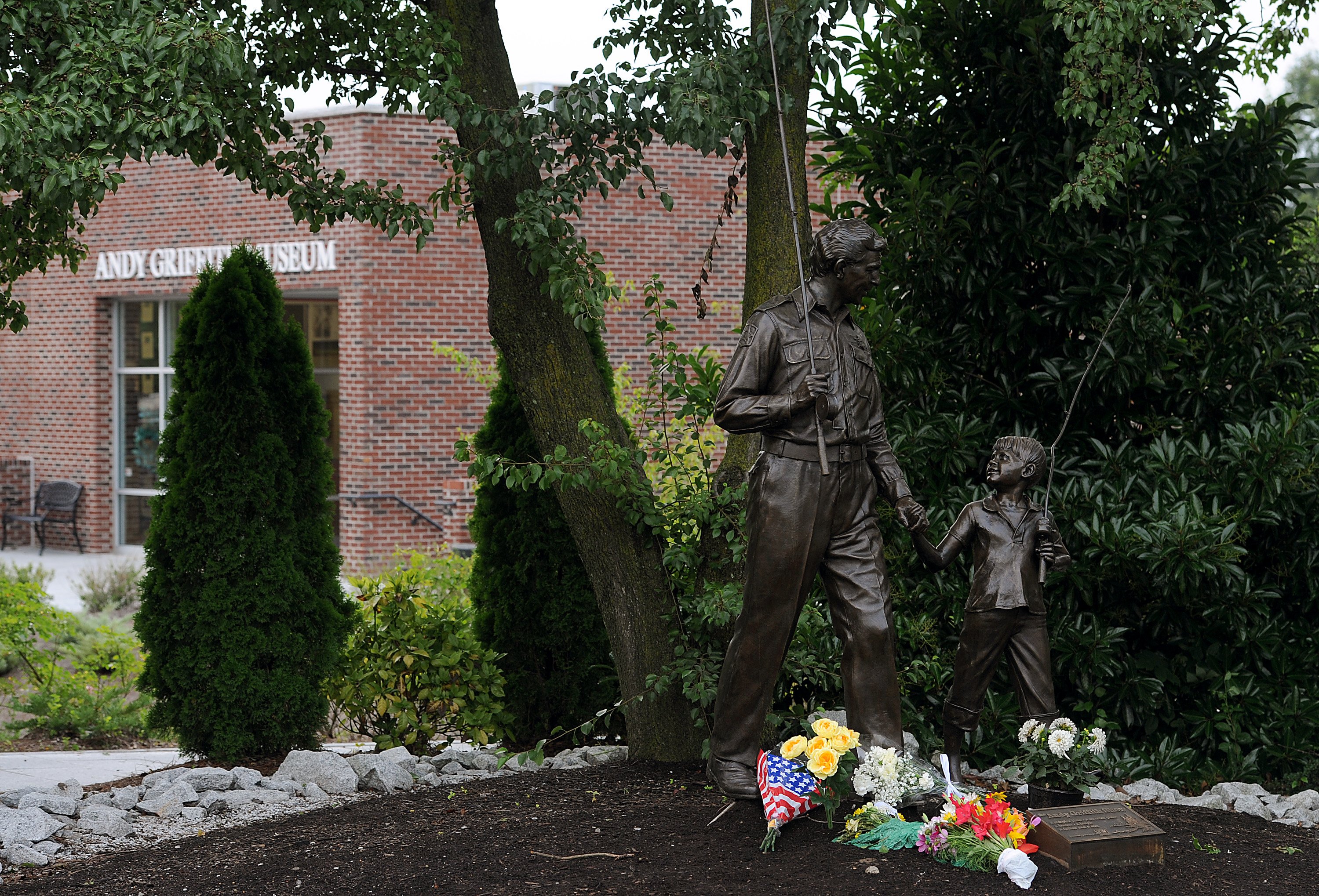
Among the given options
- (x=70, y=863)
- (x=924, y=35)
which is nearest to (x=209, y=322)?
(x=70, y=863)

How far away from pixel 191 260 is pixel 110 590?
5014 mm

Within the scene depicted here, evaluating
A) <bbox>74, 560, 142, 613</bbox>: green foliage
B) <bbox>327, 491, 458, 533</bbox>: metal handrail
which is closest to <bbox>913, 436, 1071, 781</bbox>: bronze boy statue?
<bbox>74, 560, 142, 613</bbox>: green foliage

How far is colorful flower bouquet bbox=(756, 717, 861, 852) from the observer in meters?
4.21

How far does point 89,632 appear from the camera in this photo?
11.2 m

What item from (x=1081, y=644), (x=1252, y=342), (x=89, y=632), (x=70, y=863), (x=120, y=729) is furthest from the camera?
(x=89, y=632)

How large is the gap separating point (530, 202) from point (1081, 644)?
3.17 metres

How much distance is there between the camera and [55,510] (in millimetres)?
18703

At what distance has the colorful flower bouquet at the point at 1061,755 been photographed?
459cm

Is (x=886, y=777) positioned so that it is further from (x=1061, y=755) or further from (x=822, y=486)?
(x=822, y=486)

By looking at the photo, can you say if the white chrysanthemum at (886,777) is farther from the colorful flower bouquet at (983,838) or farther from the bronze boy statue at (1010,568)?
the bronze boy statue at (1010,568)

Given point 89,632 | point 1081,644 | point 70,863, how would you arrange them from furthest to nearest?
1. point 89,632
2. point 1081,644
3. point 70,863

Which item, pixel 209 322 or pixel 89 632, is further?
pixel 89 632

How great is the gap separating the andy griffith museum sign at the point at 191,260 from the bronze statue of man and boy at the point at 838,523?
40.5ft

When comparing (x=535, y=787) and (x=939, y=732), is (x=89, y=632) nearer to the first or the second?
(x=535, y=787)
